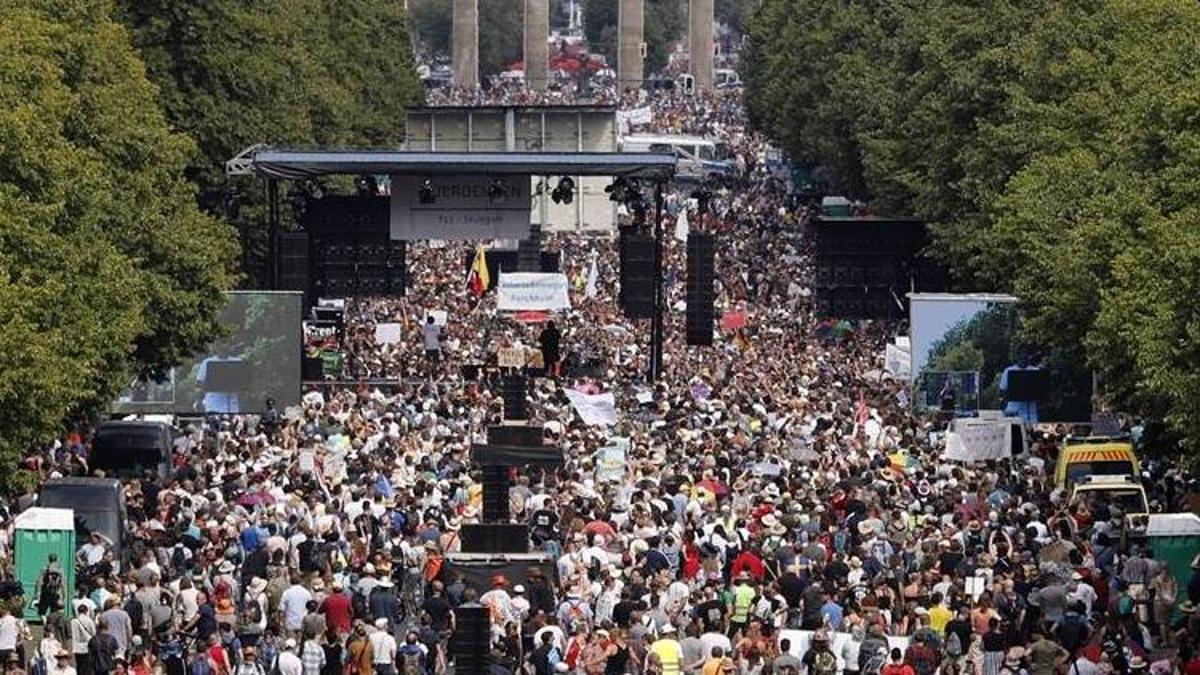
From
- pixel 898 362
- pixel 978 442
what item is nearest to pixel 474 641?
pixel 978 442

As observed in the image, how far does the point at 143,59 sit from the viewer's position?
294ft

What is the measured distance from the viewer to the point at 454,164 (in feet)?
273

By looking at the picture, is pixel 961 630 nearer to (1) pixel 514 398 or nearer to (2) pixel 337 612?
(2) pixel 337 612

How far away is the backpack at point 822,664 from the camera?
145 feet

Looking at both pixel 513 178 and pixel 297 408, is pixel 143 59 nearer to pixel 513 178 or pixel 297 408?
pixel 513 178

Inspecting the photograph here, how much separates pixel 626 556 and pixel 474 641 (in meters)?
10.6

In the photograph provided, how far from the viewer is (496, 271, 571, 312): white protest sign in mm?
83688

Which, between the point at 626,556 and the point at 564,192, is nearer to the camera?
the point at 626,556

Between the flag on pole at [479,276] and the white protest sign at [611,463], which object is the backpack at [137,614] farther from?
the flag on pole at [479,276]

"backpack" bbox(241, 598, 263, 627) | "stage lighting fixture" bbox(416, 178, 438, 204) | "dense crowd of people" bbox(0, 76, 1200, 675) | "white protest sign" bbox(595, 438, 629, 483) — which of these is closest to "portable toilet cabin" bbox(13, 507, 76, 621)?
"dense crowd of people" bbox(0, 76, 1200, 675)

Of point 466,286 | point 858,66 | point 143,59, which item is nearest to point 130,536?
point 143,59

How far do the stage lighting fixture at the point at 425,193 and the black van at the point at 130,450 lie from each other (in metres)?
18.4

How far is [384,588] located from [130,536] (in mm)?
7548

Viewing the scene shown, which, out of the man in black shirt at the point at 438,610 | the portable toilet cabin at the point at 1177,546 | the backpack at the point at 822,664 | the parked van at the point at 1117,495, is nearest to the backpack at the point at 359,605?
the man in black shirt at the point at 438,610
